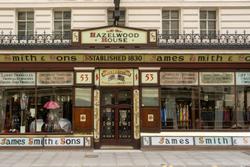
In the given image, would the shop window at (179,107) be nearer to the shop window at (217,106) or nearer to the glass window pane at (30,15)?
the shop window at (217,106)

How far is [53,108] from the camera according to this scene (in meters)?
23.0

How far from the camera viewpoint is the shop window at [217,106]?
23062 millimetres

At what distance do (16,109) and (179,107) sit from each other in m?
7.91

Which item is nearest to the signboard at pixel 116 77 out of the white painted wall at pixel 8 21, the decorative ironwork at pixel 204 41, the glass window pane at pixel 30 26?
the decorative ironwork at pixel 204 41

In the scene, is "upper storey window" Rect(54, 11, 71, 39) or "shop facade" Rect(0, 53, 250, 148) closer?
"shop facade" Rect(0, 53, 250, 148)

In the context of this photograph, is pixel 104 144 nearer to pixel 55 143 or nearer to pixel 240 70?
pixel 55 143

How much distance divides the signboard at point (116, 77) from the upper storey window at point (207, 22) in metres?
4.97

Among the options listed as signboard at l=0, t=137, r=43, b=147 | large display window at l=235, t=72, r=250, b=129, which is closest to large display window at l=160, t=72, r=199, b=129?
large display window at l=235, t=72, r=250, b=129

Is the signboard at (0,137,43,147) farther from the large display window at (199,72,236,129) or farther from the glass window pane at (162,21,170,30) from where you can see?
the glass window pane at (162,21,170,30)

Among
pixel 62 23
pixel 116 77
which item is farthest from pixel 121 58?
pixel 62 23

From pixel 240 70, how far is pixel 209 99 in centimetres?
205

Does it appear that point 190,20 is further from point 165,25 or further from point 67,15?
point 67,15

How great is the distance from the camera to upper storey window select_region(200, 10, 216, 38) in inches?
989

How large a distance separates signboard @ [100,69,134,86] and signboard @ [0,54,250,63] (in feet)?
1.64
